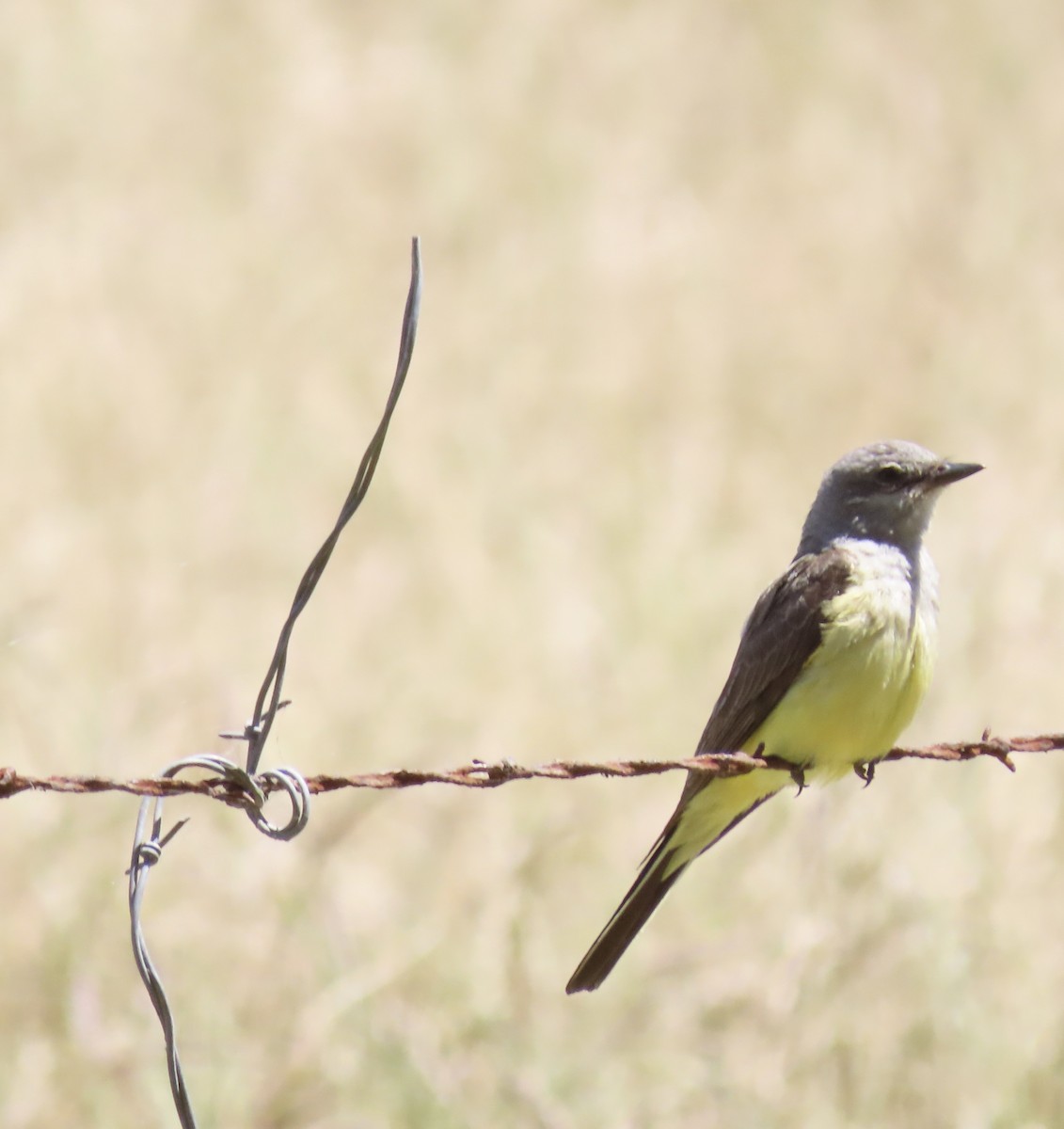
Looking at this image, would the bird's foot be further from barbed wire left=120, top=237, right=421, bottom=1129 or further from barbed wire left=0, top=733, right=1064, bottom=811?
barbed wire left=120, top=237, right=421, bottom=1129

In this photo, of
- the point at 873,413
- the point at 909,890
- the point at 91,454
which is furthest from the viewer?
the point at 873,413

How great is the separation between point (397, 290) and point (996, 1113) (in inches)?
270

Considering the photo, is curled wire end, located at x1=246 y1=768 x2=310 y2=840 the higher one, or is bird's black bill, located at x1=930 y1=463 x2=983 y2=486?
bird's black bill, located at x1=930 y1=463 x2=983 y2=486

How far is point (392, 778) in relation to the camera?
2.93 meters

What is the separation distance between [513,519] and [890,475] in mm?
4037

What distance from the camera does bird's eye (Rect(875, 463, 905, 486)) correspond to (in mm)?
4598

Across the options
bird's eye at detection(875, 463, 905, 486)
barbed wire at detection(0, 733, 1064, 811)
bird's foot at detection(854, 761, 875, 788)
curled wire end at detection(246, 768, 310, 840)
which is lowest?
curled wire end at detection(246, 768, 310, 840)

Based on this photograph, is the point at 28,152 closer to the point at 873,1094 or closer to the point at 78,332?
the point at 78,332

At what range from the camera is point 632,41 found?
1263cm

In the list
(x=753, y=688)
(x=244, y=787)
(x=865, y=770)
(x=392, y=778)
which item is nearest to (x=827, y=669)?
(x=753, y=688)

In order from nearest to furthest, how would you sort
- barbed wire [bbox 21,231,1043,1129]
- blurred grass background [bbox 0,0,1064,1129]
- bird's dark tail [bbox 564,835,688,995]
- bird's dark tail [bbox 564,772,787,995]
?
barbed wire [bbox 21,231,1043,1129]
bird's dark tail [bbox 564,835,688,995]
bird's dark tail [bbox 564,772,787,995]
blurred grass background [bbox 0,0,1064,1129]

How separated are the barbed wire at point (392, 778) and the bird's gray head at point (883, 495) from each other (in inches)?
40.8

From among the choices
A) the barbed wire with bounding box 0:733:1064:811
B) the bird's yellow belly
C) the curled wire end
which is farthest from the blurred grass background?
the bird's yellow belly

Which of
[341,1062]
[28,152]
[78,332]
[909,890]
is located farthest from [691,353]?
[341,1062]
